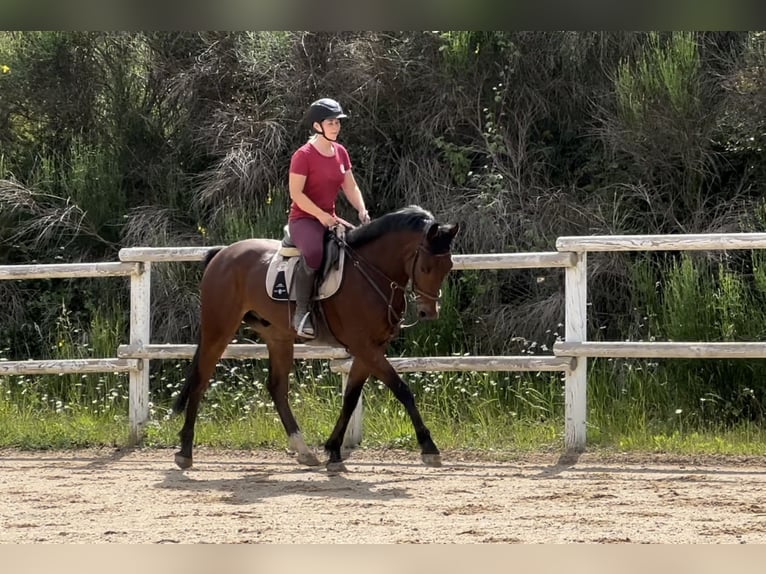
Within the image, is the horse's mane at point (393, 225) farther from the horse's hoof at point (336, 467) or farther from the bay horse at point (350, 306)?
the horse's hoof at point (336, 467)

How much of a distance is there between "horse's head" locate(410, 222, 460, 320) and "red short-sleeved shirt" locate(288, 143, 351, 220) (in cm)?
87

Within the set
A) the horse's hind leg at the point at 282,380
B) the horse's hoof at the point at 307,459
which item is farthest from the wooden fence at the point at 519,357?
the horse's hoof at the point at 307,459

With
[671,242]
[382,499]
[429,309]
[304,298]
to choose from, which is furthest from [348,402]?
[671,242]

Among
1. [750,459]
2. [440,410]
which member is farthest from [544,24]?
[440,410]

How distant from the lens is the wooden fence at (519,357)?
7.27 meters

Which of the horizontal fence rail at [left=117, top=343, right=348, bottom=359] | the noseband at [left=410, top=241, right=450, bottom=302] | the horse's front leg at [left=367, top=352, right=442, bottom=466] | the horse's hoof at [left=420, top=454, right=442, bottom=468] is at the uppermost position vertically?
the noseband at [left=410, top=241, right=450, bottom=302]

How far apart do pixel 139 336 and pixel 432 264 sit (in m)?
3.17

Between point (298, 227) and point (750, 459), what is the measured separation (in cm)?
373

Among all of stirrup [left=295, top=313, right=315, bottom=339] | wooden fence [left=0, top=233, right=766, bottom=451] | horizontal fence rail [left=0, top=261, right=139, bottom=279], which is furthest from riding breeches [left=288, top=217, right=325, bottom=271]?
horizontal fence rail [left=0, top=261, right=139, bottom=279]

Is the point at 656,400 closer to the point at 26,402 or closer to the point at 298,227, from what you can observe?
the point at 298,227

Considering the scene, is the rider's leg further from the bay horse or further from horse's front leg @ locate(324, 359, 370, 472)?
horse's front leg @ locate(324, 359, 370, 472)

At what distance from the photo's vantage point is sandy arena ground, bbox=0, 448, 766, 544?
14.9 ft

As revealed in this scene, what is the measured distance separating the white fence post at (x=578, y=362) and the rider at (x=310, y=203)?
6.28ft

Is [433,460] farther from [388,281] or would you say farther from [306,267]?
[306,267]
